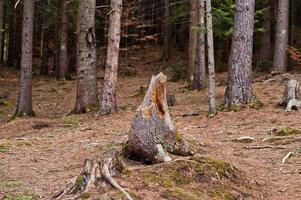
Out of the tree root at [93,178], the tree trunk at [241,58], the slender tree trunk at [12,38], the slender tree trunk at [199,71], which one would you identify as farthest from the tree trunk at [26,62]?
the slender tree trunk at [12,38]

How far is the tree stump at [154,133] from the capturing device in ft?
21.6

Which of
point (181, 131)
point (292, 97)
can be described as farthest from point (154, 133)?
point (292, 97)

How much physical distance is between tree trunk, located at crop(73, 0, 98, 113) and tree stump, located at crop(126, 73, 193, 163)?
332 inches

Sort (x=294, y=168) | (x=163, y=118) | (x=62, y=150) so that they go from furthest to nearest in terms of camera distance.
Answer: (x=62, y=150)
(x=294, y=168)
(x=163, y=118)

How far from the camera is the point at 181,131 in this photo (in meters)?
11.1

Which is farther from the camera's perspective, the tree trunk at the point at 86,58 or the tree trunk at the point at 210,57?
the tree trunk at the point at 86,58

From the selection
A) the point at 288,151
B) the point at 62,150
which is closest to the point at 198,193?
the point at 288,151

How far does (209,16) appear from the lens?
40.4 ft

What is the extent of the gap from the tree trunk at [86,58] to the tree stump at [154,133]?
27.7 feet

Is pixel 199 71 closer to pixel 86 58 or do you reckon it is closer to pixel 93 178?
pixel 86 58

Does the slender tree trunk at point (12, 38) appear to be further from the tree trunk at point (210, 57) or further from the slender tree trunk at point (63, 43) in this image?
the tree trunk at point (210, 57)

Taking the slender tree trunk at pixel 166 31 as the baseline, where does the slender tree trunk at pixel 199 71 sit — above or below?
below

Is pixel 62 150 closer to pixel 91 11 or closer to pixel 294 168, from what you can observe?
pixel 294 168

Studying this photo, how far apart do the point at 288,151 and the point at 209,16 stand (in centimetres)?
497
